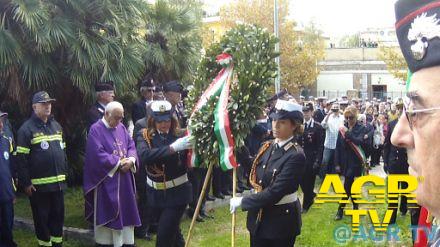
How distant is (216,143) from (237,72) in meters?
0.69

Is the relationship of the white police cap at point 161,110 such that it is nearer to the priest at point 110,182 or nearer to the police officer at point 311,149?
the priest at point 110,182

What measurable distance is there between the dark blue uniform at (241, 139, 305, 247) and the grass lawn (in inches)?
92.8

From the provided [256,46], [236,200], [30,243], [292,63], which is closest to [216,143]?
[236,200]

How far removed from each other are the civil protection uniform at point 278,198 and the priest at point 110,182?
199 cm

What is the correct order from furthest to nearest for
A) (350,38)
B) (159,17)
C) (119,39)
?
(350,38), (159,17), (119,39)

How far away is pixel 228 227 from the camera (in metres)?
7.68

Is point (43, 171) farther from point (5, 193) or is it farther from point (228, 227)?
point (228, 227)

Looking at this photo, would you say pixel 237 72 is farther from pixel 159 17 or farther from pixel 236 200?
pixel 159 17

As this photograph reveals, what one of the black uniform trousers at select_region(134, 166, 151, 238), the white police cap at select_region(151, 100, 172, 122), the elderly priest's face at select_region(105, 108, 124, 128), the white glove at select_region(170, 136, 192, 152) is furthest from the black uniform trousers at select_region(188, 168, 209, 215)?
the white glove at select_region(170, 136, 192, 152)

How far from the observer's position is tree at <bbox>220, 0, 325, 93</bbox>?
27844mm

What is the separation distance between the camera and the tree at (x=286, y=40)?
27.8 metres

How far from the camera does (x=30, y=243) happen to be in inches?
255

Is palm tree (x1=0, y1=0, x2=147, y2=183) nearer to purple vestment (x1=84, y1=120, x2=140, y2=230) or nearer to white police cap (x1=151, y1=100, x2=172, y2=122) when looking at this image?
purple vestment (x1=84, y1=120, x2=140, y2=230)

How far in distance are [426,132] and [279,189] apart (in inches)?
123
